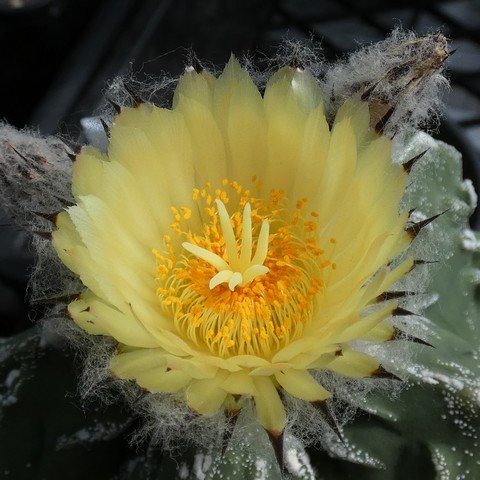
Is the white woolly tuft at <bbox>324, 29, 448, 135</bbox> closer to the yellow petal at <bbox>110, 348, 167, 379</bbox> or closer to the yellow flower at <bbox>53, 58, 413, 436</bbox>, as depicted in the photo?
the yellow flower at <bbox>53, 58, 413, 436</bbox>

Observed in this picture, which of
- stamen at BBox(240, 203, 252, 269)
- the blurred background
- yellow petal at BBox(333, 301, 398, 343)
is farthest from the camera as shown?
the blurred background

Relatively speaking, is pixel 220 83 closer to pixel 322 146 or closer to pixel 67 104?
pixel 322 146

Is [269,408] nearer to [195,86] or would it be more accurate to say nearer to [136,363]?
[136,363]

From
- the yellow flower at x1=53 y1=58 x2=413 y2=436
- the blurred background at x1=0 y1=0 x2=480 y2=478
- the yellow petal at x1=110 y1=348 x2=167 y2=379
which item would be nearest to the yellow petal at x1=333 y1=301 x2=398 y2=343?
the yellow flower at x1=53 y1=58 x2=413 y2=436

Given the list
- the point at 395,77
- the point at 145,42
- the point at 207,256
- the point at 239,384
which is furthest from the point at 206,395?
the point at 145,42

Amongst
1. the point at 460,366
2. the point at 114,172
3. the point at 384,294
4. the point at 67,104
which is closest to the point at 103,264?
the point at 114,172

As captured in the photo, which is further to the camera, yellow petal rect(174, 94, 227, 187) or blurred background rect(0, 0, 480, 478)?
blurred background rect(0, 0, 480, 478)

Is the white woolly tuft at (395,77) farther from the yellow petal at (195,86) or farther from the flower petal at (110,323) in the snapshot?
the flower petal at (110,323)

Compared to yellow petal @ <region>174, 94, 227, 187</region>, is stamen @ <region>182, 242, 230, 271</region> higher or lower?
lower

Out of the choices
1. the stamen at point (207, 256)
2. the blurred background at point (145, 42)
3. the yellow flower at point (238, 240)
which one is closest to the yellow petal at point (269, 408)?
the yellow flower at point (238, 240)
